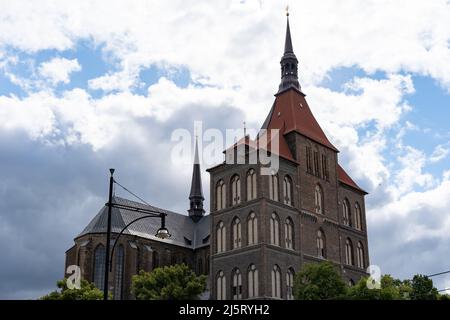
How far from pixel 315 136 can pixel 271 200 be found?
11.0m

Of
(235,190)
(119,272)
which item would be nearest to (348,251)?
(235,190)

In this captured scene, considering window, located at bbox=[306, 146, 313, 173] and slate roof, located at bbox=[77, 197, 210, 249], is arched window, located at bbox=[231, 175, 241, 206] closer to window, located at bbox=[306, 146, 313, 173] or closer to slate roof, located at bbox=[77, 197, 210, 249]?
window, located at bbox=[306, 146, 313, 173]

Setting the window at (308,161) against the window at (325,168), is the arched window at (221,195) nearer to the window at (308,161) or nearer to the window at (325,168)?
the window at (308,161)

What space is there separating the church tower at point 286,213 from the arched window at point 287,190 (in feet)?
0.33

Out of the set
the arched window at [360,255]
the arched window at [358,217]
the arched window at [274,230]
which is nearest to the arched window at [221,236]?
the arched window at [274,230]

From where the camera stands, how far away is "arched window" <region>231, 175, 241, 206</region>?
62062 millimetres

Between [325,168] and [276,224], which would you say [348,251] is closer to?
[325,168]

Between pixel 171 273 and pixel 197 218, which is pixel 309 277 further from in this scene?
pixel 197 218

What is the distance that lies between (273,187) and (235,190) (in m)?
4.32

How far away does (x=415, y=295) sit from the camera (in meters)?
57.9

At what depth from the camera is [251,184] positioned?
6084cm

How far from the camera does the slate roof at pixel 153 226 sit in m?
75.9
